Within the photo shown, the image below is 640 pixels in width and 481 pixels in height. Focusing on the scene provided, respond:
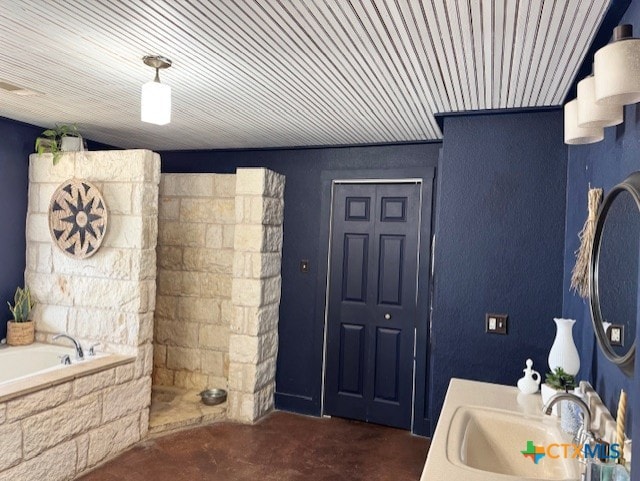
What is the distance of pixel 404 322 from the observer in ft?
12.4

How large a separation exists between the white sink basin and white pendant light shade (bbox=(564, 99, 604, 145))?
1.13 m

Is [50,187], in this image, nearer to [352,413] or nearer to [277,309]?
[277,309]

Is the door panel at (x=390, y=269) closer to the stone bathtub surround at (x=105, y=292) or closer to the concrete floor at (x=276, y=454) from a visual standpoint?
the concrete floor at (x=276, y=454)

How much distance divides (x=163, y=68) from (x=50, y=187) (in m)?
1.87

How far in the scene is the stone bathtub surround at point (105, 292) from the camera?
294 cm

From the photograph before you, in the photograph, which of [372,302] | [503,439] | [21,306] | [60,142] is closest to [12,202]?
[60,142]

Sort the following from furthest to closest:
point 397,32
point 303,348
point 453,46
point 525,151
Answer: point 303,348
point 525,151
point 453,46
point 397,32

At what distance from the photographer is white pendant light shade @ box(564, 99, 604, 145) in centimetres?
172

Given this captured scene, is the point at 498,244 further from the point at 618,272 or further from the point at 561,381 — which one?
the point at 618,272

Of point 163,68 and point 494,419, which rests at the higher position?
point 163,68

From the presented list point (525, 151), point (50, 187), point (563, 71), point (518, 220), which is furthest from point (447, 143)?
point (50, 187)

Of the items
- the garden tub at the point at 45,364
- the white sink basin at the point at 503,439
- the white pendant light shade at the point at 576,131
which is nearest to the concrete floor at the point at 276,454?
the garden tub at the point at 45,364

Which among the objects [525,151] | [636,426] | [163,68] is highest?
[163,68]

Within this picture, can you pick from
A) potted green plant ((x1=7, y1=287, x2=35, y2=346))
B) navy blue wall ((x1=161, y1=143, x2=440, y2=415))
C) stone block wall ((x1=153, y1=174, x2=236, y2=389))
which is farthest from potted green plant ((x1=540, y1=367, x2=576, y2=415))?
potted green plant ((x1=7, y1=287, x2=35, y2=346))
